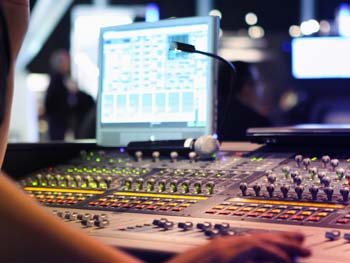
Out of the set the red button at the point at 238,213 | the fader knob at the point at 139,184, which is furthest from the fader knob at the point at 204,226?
the fader knob at the point at 139,184

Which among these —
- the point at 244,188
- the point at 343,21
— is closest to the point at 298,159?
the point at 244,188

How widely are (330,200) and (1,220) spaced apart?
791 millimetres

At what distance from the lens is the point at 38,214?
758 mm

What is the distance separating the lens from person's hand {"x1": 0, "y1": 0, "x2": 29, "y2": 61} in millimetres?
823

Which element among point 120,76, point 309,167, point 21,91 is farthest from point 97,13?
point 309,167

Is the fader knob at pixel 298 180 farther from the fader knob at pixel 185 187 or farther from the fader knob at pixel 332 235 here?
the fader knob at pixel 332 235

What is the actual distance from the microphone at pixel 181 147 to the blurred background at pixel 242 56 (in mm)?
433

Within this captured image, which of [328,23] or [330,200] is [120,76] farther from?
[328,23]

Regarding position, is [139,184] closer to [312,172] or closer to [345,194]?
[312,172]

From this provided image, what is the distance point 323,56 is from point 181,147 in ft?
11.6

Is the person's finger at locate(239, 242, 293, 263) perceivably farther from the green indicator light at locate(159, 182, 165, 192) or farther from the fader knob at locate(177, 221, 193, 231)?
the green indicator light at locate(159, 182, 165, 192)

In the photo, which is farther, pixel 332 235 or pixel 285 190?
pixel 285 190

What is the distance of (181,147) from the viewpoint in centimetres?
194

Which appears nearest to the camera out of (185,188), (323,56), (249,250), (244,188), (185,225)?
(249,250)
